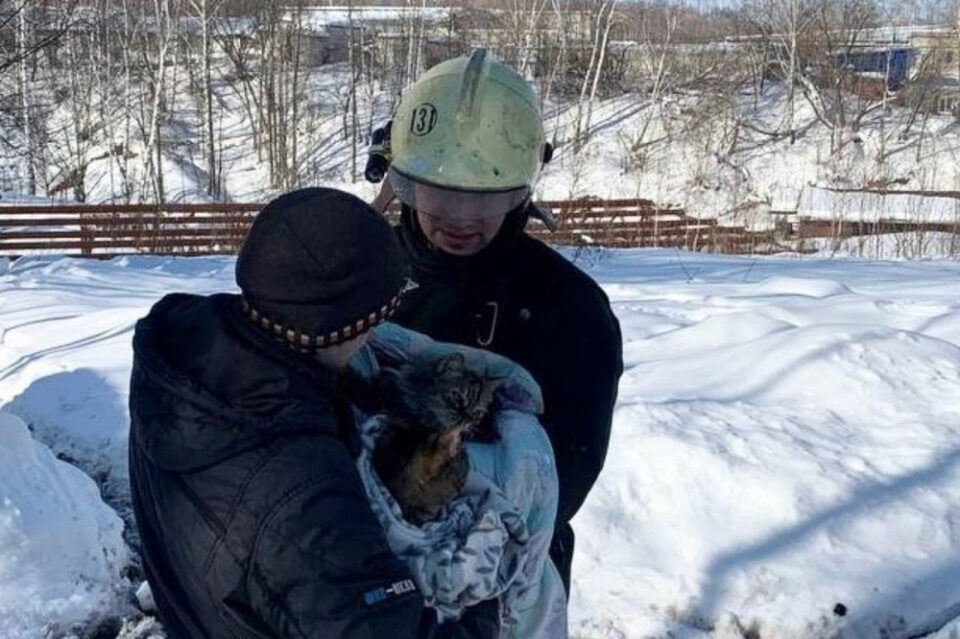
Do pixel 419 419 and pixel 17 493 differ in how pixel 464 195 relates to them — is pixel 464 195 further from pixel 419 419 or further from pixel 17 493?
pixel 17 493

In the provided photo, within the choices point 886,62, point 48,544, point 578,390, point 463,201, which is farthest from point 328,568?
point 886,62

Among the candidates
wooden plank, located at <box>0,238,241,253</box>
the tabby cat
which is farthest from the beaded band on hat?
wooden plank, located at <box>0,238,241,253</box>

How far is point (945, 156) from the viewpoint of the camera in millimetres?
Answer: 29406

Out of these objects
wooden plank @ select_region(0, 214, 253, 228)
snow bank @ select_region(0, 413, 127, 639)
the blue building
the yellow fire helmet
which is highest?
the yellow fire helmet

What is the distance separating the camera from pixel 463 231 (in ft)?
5.08

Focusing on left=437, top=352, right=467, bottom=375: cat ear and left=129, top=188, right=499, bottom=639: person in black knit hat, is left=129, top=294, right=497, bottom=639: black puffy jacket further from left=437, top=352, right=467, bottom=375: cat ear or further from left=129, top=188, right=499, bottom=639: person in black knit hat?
left=437, top=352, right=467, bottom=375: cat ear

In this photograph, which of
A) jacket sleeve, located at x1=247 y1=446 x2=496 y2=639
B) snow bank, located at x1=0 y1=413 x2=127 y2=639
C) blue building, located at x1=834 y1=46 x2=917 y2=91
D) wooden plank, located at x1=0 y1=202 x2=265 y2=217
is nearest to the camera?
jacket sleeve, located at x1=247 y1=446 x2=496 y2=639

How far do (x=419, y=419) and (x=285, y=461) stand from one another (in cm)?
21

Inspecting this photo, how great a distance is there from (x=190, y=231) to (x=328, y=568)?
53.9 ft

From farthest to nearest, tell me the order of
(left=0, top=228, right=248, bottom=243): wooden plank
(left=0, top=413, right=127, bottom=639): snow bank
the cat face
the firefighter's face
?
(left=0, top=228, right=248, bottom=243): wooden plank → (left=0, top=413, right=127, bottom=639): snow bank → the firefighter's face → the cat face

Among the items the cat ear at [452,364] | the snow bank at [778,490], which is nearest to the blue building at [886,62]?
the snow bank at [778,490]

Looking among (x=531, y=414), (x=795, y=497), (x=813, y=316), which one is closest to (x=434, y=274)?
(x=531, y=414)

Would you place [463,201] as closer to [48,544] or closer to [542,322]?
[542,322]

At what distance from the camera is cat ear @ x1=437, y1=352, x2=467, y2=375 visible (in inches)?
49.8
